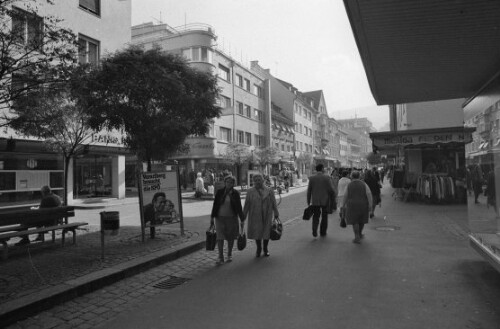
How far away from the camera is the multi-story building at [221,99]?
35094 mm

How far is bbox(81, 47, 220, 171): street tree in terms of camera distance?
9.16 meters

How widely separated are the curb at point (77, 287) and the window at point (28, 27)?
3.52 meters

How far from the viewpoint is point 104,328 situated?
14.4 ft

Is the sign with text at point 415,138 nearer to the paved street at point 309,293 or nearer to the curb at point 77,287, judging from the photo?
the paved street at point 309,293

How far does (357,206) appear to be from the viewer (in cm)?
905

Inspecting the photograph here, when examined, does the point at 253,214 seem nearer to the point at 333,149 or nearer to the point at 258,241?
the point at 258,241

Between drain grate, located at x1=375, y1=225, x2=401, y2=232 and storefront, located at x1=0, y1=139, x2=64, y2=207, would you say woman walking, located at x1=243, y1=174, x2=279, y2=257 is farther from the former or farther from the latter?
storefront, located at x1=0, y1=139, x2=64, y2=207

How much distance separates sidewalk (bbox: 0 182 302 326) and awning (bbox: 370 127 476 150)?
11420mm

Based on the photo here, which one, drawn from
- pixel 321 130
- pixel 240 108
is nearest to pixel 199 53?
pixel 240 108

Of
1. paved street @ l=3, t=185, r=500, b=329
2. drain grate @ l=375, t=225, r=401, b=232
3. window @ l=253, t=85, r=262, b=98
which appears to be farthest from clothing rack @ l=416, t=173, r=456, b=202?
window @ l=253, t=85, r=262, b=98

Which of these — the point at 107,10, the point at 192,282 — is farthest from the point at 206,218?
the point at 107,10

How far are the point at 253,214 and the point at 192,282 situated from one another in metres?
2.02

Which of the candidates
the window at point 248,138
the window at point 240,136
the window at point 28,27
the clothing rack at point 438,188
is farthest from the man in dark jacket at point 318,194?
the window at point 248,138

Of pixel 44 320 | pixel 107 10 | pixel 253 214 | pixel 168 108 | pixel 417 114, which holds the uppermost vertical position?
pixel 107 10
